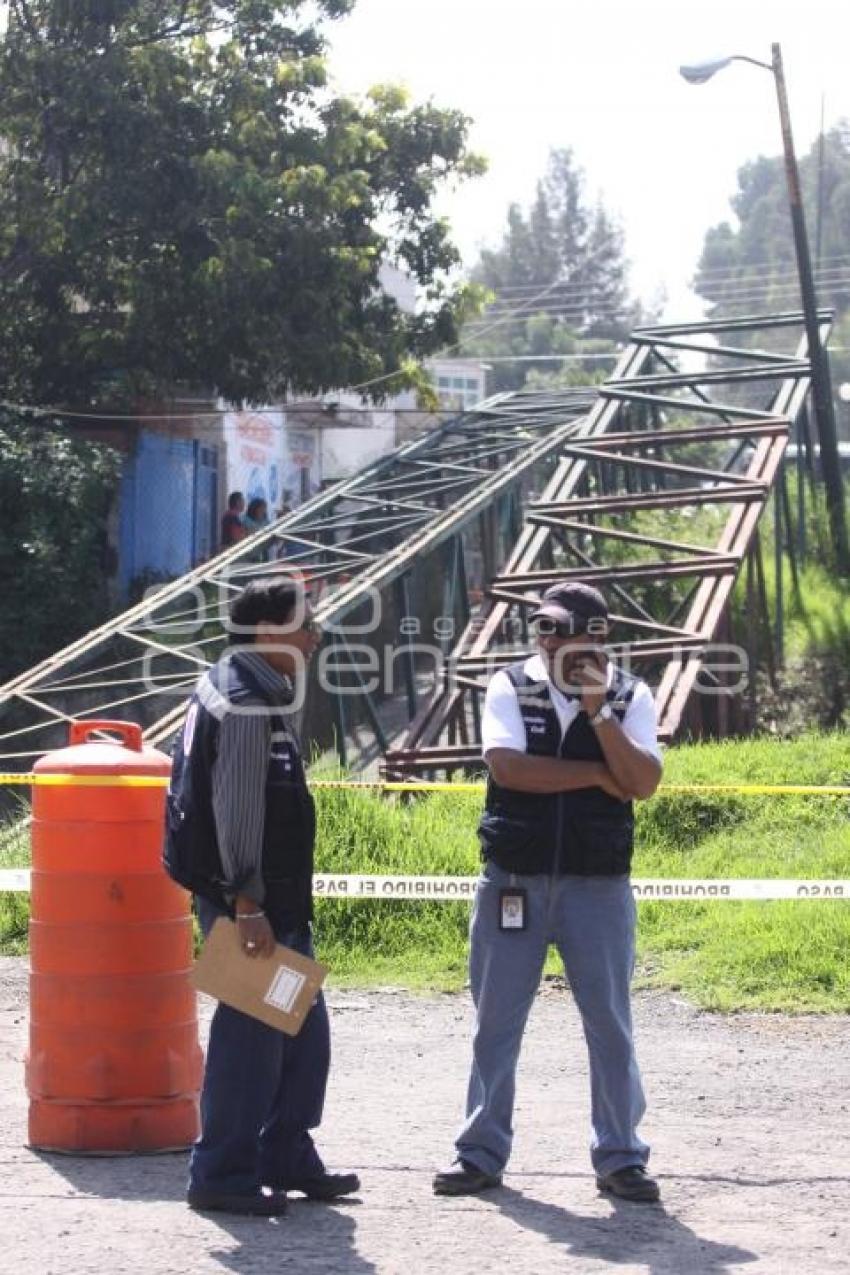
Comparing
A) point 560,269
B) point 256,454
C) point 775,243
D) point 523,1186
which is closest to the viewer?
point 523,1186

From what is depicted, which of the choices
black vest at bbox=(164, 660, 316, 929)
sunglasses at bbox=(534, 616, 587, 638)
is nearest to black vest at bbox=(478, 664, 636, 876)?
sunglasses at bbox=(534, 616, 587, 638)

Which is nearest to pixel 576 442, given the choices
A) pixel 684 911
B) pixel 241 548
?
pixel 241 548

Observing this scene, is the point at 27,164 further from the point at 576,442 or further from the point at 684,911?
the point at 684,911

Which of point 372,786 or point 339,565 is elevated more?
point 339,565

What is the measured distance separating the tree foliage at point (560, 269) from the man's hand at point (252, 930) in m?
85.6

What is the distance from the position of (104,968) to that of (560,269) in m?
88.9

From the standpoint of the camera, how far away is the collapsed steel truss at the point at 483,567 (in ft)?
47.2

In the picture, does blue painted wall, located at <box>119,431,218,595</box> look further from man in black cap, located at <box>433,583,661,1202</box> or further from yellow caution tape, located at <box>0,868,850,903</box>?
man in black cap, located at <box>433,583,661,1202</box>

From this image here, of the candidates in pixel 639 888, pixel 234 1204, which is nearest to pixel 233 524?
pixel 639 888

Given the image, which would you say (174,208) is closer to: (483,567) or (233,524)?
(233,524)

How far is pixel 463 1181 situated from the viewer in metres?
5.12

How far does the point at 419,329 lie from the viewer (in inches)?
1001

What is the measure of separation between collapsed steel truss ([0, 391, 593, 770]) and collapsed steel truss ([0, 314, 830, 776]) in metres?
0.03

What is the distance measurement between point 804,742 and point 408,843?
3.37 metres
